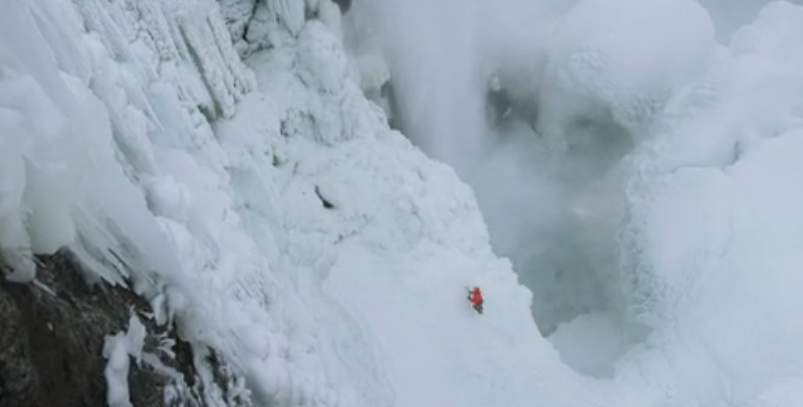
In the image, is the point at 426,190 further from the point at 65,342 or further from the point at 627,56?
the point at 65,342

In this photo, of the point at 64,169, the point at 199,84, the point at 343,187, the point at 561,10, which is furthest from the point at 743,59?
the point at 64,169

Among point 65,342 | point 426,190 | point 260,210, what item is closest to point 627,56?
point 426,190

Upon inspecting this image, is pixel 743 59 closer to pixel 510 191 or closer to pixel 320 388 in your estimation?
pixel 510 191

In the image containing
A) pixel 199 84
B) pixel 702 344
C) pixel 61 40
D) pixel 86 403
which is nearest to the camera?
pixel 86 403

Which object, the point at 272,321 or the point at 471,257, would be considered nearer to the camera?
the point at 272,321

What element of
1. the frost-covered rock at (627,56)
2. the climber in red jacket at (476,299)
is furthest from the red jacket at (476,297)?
the frost-covered rock at (627,56)
